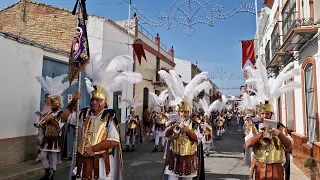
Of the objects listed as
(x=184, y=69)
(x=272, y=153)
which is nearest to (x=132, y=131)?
(x=272, y=153)

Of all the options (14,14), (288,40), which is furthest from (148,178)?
(14,14)

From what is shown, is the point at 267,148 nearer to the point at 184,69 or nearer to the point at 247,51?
the point at 247,51

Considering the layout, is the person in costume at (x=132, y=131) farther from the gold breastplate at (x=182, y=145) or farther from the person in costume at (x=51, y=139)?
the gold breastplate at (x=182, y=145)

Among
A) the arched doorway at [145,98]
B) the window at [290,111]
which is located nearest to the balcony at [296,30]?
the window at [290,111]

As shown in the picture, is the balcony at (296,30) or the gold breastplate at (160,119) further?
the gold breastplate at (160,119)

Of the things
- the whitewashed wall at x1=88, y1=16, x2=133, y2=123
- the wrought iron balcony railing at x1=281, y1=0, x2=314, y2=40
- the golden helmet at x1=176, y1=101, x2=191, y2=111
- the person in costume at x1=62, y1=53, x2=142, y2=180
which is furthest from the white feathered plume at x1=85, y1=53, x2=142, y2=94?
the whitewashed wall at x1=88, y1=16, x2=133, y2=123

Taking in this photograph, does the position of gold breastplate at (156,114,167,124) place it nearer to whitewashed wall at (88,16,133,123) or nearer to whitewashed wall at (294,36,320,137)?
whitewashed wall at (88,16,133,123)

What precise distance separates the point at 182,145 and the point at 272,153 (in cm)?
139

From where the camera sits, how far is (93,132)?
12.9ft

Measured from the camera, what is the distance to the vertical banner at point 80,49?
4027mm

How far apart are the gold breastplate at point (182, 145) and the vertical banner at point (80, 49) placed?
192cm

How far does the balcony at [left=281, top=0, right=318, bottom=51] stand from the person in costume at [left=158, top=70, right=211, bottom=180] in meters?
3.61

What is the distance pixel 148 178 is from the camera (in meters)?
7.39

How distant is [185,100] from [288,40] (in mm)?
4445
